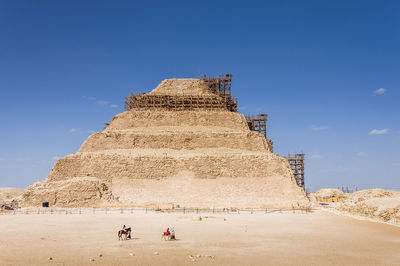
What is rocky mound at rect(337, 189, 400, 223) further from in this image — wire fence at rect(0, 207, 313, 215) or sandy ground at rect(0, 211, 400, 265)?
wire fence at rect(0, 207, 313, 215)

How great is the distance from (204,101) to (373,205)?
3252 centimetres

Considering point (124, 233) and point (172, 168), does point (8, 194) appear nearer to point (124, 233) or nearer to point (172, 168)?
point (172, 168)

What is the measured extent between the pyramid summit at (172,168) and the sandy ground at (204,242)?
11.9 m

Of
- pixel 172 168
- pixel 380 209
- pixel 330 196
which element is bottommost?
pixel 330 196

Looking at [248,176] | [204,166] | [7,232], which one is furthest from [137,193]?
[7,232]

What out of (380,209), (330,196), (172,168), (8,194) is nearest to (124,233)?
(380,209)

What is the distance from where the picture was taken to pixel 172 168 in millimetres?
43594

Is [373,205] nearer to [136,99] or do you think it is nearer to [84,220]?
[84,220]

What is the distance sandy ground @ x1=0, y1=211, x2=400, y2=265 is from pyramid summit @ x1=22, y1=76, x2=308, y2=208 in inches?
468

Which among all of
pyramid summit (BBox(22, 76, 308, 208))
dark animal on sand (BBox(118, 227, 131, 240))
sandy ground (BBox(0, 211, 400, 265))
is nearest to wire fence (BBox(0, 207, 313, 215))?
pyramid summit (BBox(22, 76, 308, 208))

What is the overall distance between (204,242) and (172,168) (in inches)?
1015

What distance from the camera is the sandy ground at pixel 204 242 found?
47.6ft

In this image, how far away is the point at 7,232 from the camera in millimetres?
21359

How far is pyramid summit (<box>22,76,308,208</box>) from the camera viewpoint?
39.2 meters
